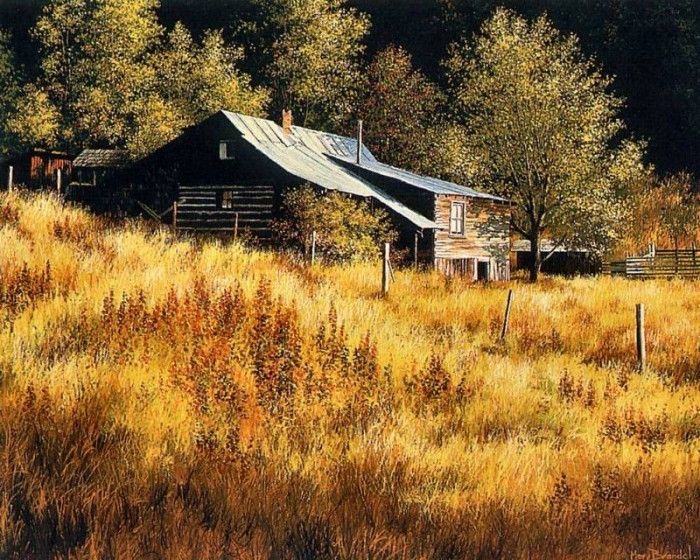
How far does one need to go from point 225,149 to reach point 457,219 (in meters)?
11.3

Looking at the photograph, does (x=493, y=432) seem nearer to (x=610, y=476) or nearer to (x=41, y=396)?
(x=610, y=476)

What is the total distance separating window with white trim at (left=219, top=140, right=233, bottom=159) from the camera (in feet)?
111

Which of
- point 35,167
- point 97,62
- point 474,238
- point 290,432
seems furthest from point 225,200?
point 290,432

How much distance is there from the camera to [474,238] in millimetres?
39875

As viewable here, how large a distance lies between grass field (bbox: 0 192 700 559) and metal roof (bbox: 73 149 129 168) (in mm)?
42629

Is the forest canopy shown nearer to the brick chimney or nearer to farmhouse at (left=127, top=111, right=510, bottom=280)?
the brick chimney

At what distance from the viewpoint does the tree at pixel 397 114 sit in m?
55.7

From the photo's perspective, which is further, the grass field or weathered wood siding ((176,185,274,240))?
weathered wood siding ((176,185,274,240))

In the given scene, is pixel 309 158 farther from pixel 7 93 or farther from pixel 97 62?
pixel 7 93

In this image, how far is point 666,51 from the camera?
205ft

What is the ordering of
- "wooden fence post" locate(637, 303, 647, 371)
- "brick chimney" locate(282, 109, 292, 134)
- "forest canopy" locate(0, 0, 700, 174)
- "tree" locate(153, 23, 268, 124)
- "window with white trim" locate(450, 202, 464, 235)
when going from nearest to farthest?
"wooden fence post" locate(637, 303, 647, 371) < "window with white trim" locate(450, 202, 464, 235) < "brick chimney" locate(282, 109, 292, 134) < "tree" locate(153, 23, 268, 124) < "forest canopy" locate(0, 0, 700, 174)

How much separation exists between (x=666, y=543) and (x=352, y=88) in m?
60.2

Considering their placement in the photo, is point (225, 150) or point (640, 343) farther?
point (225, 150)

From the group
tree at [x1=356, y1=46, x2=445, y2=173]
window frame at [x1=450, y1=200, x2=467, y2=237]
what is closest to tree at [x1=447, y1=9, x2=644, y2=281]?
window frame at [x1=450, y1=200, x2=467, y2=237]
